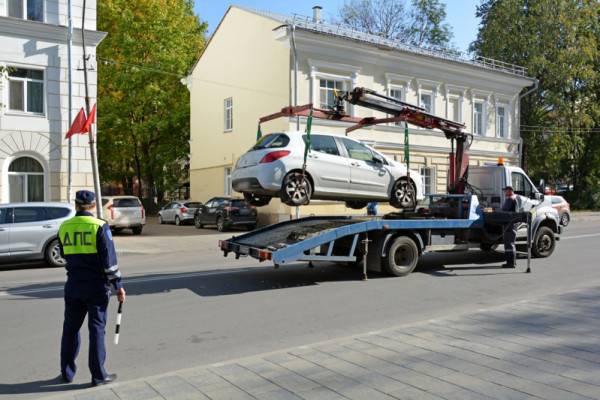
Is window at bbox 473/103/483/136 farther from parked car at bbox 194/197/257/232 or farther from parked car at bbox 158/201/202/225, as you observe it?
parked car at bbox 158/201/202/225

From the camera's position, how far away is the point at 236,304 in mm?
7945

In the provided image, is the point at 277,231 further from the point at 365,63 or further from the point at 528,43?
the point at 528,43

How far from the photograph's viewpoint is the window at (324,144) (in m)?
9.58

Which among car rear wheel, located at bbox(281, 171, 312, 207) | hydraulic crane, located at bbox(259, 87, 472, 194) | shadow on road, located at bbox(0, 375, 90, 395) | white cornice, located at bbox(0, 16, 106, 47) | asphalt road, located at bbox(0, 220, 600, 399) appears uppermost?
white cornice, located at bbox(0, 16, 106, 47)

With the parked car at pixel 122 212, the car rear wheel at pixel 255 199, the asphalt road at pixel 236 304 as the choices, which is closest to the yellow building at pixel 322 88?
the parked car at pixel 122 212

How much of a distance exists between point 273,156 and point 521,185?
6863mm

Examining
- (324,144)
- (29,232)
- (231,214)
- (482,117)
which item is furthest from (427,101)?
(29,232)

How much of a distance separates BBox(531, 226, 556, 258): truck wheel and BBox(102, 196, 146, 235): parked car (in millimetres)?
14824

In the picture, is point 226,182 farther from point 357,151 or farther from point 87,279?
point 87,279

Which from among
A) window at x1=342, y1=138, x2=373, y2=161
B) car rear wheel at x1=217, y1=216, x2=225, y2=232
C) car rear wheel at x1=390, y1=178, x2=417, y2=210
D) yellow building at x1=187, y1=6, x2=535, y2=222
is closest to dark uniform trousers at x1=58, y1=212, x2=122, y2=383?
window at x1=342, y1=138, x2=373, y2=161

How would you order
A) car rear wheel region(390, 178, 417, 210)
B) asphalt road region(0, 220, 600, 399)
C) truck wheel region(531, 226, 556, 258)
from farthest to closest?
truck wheel region(531, 226, 556, 258)
car rear wheel region(390, 178, 417, 210)
asphalt road region(0, 220, 600, 399)

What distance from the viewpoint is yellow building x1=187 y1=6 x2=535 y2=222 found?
2448cm

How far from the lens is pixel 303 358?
5.10 metres

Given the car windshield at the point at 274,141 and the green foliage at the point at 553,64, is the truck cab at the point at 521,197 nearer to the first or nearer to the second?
the car windshield at the point at 274,141
